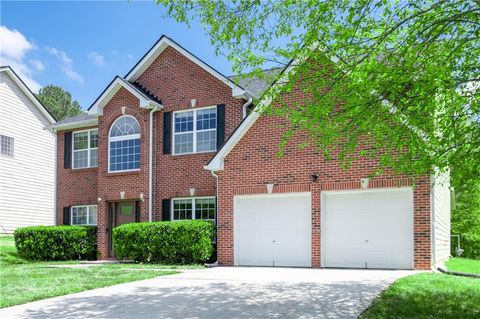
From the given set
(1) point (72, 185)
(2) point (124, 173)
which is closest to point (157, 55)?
(2) point (124, 173)

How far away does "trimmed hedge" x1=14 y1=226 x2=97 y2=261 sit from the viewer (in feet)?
66.2

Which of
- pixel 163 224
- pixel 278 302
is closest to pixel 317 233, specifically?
pixel 163 224

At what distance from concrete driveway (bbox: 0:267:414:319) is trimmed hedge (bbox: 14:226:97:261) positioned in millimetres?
8917

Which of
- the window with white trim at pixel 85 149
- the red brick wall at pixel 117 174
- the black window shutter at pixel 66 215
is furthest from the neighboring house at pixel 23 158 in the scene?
the red brick wall at pixel 117 174

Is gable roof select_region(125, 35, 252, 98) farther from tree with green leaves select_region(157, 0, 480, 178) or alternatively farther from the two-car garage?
tree with green leaves select_region(157, 0, 480, 178)

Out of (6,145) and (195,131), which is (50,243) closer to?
(195,131)

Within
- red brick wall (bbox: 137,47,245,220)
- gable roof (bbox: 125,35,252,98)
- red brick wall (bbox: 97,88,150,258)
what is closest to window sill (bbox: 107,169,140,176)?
red brick wall (bbox: 97,88,150,258)

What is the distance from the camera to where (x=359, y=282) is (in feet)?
36.6

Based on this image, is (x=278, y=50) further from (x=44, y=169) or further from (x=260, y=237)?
(x=44, y=169)

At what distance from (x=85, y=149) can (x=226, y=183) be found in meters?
8.81

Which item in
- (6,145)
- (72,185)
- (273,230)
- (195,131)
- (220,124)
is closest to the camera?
(273,230)

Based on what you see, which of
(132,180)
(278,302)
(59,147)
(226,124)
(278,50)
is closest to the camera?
(278,302)

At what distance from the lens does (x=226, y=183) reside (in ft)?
55.1

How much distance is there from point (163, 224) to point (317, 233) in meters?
5.37
